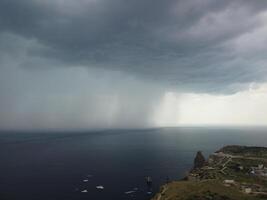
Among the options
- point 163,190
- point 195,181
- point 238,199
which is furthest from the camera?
point 195,181

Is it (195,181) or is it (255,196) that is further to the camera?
(195,181)

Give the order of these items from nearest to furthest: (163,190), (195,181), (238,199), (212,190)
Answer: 1. (238,199)
2. (212,190)
3. (163,190)
4. (195,181)

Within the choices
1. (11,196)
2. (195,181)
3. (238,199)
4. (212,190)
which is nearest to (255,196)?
(238,199)

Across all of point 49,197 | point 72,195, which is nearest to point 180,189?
point 72,195

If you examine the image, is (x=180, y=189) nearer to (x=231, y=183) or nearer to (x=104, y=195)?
(x=231, y=183)

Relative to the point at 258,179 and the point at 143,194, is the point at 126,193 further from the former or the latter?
the point at 258,179

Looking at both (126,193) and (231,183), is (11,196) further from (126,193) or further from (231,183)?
(231,183)

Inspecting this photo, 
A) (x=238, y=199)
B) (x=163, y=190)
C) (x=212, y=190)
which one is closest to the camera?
(x=238, y=199)

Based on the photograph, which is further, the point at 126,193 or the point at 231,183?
the point at 126,193
